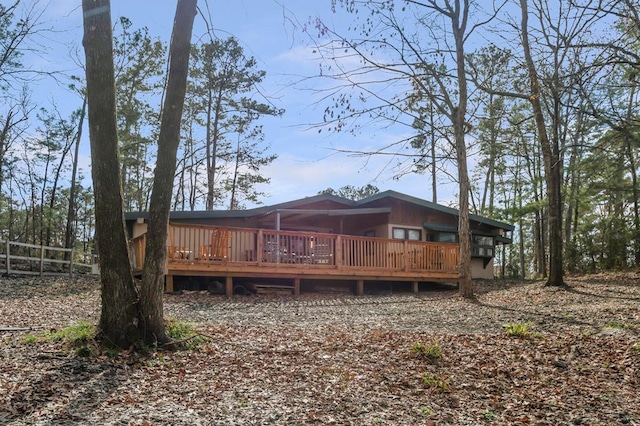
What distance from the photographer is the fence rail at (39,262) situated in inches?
615

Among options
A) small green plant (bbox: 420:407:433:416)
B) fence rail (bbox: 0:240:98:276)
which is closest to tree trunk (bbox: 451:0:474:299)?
small green plant (bbox: 420:407:433:416)

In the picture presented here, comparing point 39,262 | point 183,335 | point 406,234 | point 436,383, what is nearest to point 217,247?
point 183,335

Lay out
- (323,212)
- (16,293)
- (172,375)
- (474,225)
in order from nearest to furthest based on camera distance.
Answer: (172,375), (16,293), (323,212), (474,225)

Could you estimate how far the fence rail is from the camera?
51.3ft

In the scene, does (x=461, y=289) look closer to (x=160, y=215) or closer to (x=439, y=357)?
(x=439, y=357)

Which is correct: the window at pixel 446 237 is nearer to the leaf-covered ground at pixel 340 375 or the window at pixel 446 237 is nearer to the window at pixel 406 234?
the window at pixel 406 234

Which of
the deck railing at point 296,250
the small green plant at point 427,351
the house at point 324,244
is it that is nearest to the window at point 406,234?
the house at point 324,244

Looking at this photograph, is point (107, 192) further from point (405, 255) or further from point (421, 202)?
point (421, 202)

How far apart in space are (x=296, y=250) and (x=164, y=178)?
7951 mm

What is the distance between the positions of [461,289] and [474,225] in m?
8.30

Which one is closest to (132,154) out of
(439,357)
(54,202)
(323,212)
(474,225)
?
(54,202)

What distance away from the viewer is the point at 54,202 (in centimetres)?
2684

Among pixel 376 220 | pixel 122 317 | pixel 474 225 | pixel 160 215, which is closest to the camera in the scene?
pixel 122 317

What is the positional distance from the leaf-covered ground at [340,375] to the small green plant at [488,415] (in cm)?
2
